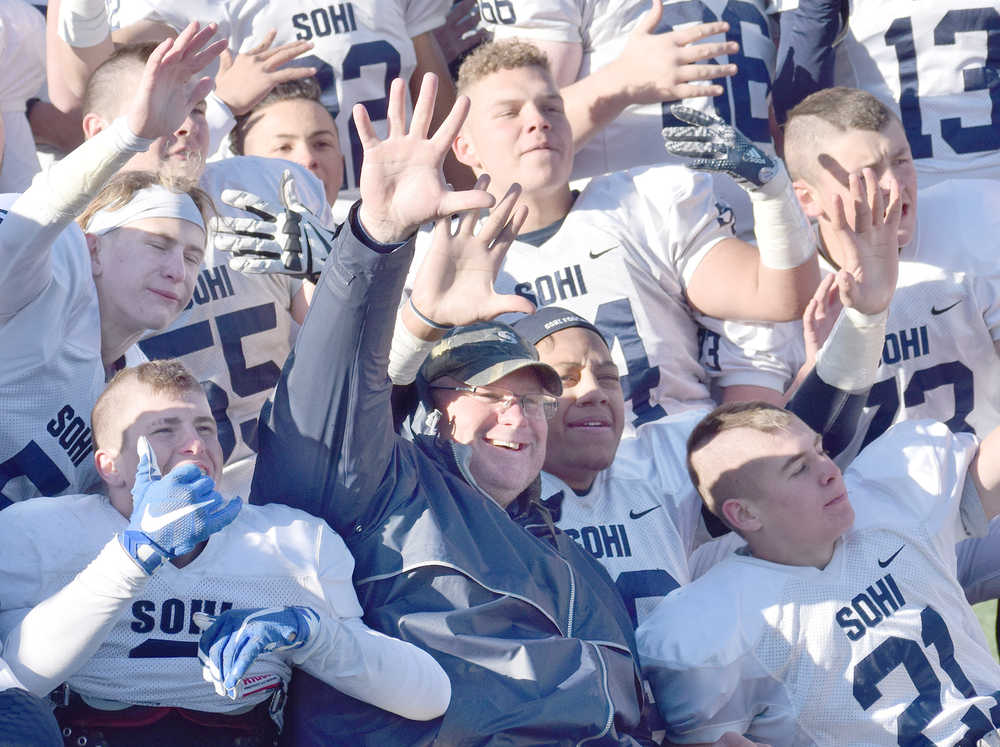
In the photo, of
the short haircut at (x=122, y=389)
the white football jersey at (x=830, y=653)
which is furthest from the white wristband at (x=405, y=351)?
the white football jersey at (x=830, y=653)

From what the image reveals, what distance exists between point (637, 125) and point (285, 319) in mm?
1314

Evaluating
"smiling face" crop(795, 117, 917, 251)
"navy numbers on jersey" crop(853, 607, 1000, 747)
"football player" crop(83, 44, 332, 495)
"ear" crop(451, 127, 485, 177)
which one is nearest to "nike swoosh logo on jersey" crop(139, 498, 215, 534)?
"football player" crop(83, 44, 332, 495)

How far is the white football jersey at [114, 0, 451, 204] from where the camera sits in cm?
397

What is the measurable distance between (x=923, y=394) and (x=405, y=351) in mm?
1677

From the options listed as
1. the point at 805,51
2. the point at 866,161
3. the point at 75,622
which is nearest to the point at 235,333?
the point at 75,622

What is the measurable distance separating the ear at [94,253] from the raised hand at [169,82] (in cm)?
36

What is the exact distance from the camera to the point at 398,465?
247 cm

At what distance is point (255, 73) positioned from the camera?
3.68m

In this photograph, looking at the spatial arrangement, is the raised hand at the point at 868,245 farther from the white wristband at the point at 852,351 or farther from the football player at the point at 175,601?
the football player at the point at 175,601

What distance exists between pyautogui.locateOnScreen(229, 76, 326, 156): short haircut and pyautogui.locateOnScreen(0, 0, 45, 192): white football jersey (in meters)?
0.55

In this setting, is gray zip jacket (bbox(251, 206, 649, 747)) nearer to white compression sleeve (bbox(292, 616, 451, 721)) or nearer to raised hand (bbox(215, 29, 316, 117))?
white compression sleeve (bbox(292, 616, 451, 721))

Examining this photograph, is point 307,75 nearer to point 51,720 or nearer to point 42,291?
point 42,291

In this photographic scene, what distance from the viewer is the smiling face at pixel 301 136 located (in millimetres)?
3766

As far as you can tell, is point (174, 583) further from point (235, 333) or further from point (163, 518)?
point (235, 333)
